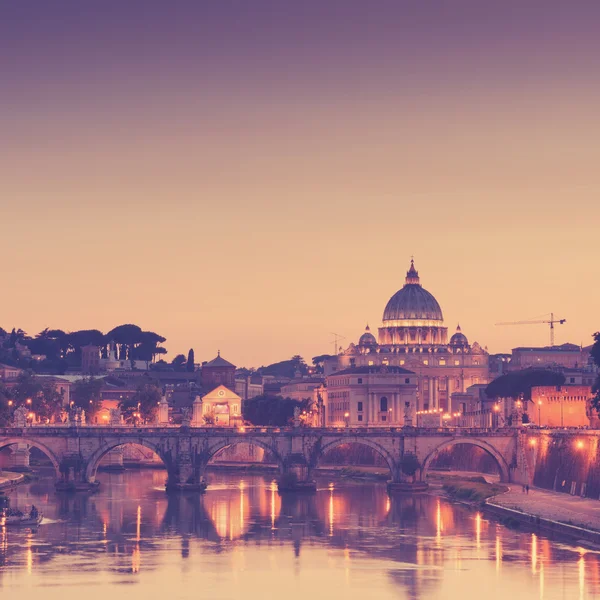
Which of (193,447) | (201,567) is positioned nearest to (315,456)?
(193,447)

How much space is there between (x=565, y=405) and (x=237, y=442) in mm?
31293

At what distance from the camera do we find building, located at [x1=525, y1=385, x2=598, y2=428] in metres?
147

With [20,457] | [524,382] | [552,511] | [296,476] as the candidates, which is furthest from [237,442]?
[524,382]

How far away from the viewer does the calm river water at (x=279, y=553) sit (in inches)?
3182

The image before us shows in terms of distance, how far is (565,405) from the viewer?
148250 millimetres

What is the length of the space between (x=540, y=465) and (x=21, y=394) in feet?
234

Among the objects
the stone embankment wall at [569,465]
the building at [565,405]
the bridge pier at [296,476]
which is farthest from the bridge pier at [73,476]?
the building at [565,405]

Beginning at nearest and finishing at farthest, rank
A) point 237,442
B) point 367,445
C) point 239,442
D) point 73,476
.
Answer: point 73,476 → point 367,445 → point 237,442 → point 239,442

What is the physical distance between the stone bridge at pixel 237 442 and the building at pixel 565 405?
41.3 feet

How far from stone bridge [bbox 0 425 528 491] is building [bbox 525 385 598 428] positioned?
41.3ft

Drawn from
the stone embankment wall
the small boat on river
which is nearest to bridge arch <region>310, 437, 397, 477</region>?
the stone embankment wall

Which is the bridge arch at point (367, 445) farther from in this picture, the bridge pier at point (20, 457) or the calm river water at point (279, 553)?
the bridge pier at point (20, 457)

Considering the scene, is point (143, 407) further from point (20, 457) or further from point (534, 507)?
point (534, 507)

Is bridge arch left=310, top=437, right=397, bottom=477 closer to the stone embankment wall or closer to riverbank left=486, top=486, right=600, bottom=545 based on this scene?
the stone embankment wall
